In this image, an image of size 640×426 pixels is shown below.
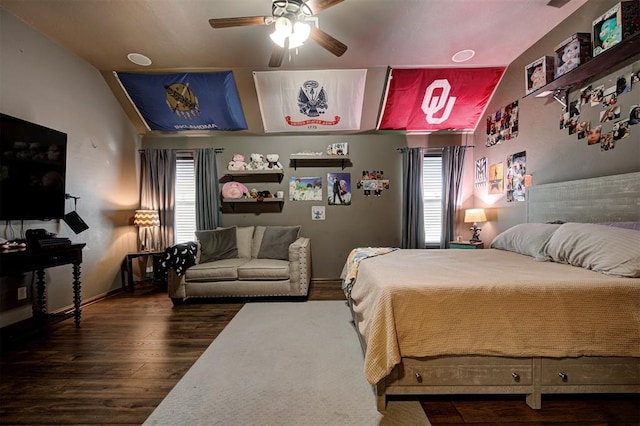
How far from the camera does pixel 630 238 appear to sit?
158 cm

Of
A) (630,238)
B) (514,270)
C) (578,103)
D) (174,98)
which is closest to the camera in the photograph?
(630,238)

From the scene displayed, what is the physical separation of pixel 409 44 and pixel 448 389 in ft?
10.9

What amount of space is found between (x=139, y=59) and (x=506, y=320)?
4528mm

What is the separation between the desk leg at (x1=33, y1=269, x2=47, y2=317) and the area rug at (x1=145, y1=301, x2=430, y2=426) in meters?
1.94

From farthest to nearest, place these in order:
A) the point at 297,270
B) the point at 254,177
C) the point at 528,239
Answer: the point at 254,177 < the point at 297,270 < the point at 528,239

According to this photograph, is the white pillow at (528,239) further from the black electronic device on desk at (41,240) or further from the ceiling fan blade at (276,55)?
the black electronic device on desk at (41,240)

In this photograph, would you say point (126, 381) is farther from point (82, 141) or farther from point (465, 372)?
point (82, 141)

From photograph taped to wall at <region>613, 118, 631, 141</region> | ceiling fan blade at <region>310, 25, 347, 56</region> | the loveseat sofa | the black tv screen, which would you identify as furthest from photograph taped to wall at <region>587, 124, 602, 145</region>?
the black tv screen

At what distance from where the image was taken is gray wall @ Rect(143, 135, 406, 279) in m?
4.25

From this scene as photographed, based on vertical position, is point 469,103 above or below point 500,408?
above

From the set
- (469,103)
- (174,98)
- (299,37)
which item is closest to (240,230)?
(174,98)

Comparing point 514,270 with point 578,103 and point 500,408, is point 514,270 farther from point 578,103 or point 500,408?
point 578,103

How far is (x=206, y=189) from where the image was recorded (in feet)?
13.7

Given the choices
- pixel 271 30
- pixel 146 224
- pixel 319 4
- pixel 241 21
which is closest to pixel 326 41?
pixel 319 4
